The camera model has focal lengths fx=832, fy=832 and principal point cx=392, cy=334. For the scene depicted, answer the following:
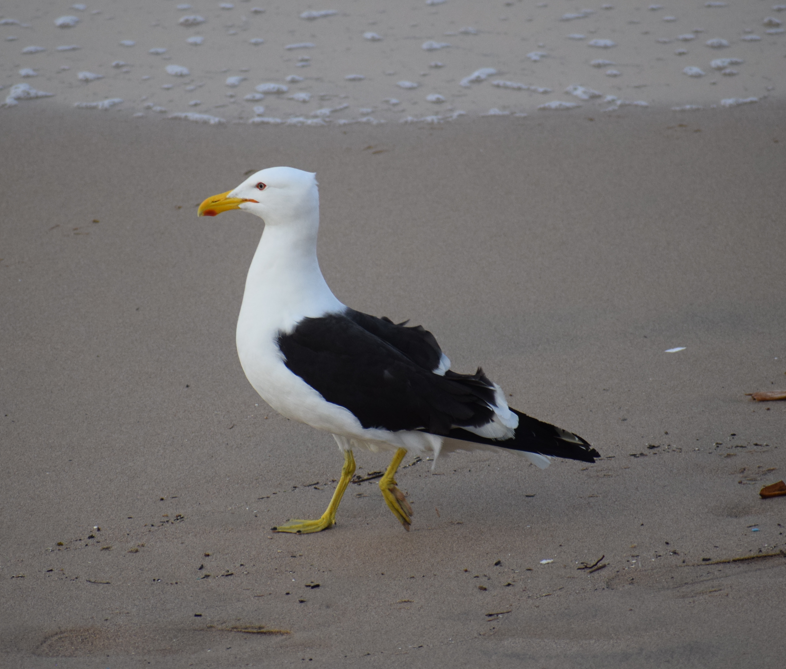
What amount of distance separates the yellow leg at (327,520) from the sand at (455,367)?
6 centimetres

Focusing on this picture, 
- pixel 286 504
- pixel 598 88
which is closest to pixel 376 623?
pixel 286 504

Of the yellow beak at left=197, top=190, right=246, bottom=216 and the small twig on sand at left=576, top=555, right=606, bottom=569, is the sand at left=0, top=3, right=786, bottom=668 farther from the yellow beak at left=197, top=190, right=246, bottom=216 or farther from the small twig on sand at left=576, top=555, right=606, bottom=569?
the yellow beak at left=197, top=190, right=246, bottom=216

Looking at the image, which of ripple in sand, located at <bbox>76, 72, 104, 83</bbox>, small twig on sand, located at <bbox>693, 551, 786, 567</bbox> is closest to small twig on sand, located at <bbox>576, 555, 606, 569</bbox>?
small twig on sand, located at <bbox>693, 551, 786, 567</bbox>

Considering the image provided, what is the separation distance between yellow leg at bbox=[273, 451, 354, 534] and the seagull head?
37.5 inches

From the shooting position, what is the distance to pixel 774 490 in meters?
3.07

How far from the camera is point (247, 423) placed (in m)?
3.95

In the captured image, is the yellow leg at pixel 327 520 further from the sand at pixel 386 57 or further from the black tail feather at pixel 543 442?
the sand at pixel 386 57

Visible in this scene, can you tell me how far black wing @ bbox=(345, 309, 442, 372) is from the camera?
3.19 meters

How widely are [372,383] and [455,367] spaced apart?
147 cm

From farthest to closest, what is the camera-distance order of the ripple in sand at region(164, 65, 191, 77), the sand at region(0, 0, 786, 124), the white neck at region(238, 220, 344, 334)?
the ripple in sand at region(164, 65, 191, 77), the sand at region(0, 0, 786, 124), the white neck at region(238, 220, 344, 334)

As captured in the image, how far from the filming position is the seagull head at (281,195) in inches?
123

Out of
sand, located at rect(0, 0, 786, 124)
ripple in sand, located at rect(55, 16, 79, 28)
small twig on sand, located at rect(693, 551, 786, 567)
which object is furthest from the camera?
ripple in sand, located at rect(55, 16, 79, 28)

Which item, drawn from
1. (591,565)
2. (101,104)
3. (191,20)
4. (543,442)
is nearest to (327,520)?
(543,442)

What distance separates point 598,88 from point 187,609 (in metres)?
6.42
